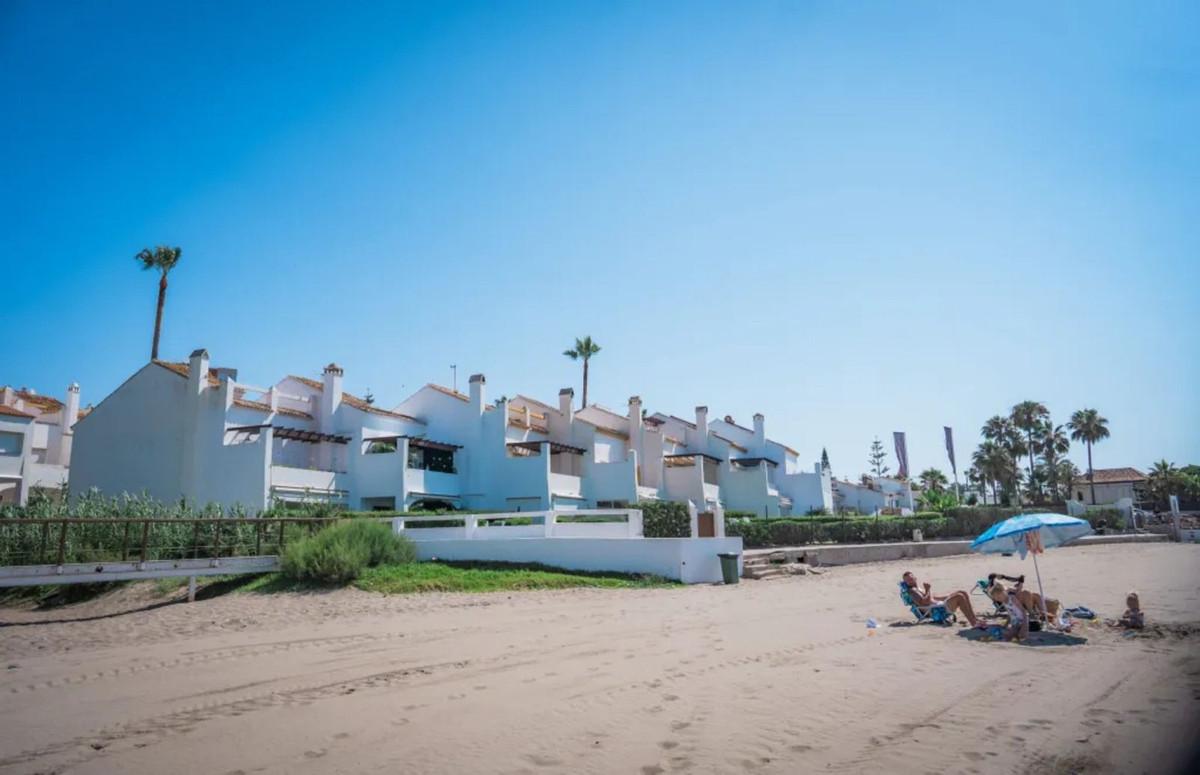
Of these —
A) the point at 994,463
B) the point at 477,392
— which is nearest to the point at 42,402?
the point at 477,392

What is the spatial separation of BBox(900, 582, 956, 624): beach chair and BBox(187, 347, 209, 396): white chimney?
28642 millimetres

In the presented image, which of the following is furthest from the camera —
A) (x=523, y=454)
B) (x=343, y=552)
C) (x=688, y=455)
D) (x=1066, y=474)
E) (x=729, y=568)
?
(x=1066, y=474)

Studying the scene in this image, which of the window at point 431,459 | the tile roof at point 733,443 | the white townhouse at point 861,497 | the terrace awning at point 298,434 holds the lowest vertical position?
the white townhouse at point 861,497

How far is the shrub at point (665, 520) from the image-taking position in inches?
1141

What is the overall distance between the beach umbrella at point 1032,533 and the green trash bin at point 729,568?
8.39 m

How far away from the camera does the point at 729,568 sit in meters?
20.5

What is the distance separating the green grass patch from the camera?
17.8 metres

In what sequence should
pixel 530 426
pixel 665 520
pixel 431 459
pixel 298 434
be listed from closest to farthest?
pixel 665 520 → pixel 298 434 → pixel 431 459 → pixel 530 426

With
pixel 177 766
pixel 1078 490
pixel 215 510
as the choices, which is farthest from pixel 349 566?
pixel 1078 490

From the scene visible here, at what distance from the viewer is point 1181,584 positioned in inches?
708

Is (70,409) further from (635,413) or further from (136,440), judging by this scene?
(635,413)

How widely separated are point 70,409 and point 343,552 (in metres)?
33.9

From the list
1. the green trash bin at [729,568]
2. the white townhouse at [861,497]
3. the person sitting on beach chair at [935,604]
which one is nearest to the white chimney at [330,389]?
the green trash bin at [729,568]

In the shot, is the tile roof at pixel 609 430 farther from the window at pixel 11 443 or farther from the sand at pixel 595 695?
the window at pixel 11 443
